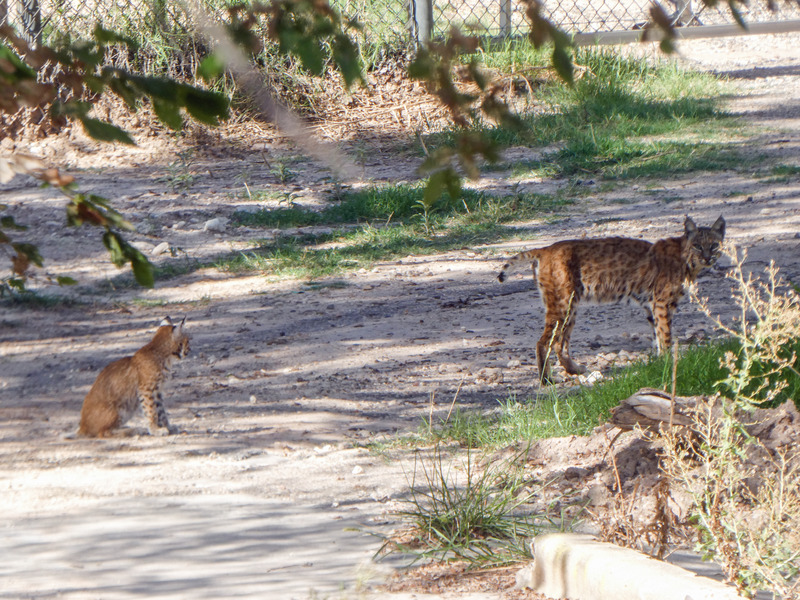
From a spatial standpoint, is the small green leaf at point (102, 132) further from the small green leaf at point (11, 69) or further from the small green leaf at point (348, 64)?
the small green leaf at point (348, 64)

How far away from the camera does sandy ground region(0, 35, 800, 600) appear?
13.1 ft

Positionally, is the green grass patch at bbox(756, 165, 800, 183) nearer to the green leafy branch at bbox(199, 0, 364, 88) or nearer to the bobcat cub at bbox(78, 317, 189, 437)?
Result: the bobcat cub at bbox(78, 317, 189, 437)

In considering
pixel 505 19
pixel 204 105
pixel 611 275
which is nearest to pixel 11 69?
pixel 204 105

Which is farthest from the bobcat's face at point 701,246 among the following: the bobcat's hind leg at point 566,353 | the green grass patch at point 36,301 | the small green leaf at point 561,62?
the small green leaf at point 561,62

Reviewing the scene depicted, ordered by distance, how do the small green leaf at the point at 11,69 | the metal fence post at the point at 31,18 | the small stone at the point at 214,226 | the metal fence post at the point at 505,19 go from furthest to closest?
1. the metal fence post at the point at 505,19
2. the metal fence post at the point at 31,18
3. the small stone at the point at 214,226
4. the small green leaf at the point at 11,69

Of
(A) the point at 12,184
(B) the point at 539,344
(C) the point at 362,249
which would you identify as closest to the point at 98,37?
(B) the point at 539,344

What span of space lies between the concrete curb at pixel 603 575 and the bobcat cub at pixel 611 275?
274 centimetres

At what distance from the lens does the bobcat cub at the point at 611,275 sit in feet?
20.9

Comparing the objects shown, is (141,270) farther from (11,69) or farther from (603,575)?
(603,575)

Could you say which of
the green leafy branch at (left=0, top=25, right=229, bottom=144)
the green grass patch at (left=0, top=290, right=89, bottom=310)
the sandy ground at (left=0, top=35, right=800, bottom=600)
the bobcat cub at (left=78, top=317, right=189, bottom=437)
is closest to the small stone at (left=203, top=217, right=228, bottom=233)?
the sandy ground at (left=0, top=35, right=800, bottom=600)

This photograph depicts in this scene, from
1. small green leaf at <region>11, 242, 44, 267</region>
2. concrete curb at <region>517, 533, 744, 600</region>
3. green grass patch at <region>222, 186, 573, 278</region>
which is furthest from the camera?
green grass patch at <region>222, 186, 573, 278</region>

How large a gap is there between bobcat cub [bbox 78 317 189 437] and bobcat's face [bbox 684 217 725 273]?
3558 millimetres

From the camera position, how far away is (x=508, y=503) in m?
4.30

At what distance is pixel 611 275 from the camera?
6484 mm
